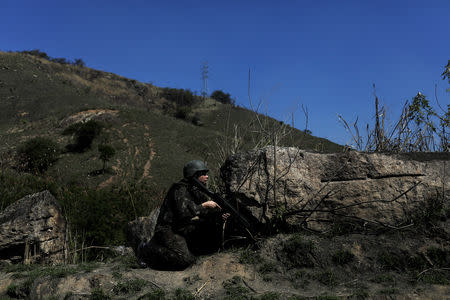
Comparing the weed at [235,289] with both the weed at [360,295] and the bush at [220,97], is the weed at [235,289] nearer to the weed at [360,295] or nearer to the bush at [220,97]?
the weed at [360,295]

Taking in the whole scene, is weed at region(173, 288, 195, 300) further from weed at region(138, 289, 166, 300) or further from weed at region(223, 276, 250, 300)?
weed at region(223, 276, 250, 300)

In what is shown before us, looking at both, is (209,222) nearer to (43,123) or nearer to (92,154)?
(92,154)

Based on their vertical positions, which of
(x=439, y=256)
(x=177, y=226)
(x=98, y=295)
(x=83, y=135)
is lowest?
(x=98, y=295)

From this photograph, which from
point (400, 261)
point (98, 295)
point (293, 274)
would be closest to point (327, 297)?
point (293, 274)

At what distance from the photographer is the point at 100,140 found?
3738 centimetres

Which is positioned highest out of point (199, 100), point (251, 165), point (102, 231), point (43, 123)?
point (199, 100)

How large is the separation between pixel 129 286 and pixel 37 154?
99.3 feet

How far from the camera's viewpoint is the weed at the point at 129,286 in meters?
4.73

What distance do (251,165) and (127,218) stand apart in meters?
9.88

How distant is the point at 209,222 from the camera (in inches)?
228

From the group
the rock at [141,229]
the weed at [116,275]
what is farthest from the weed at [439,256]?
the rock at [141,229]

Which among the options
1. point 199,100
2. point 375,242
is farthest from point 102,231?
point 199,100

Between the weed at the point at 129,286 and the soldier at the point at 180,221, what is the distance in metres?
0.57

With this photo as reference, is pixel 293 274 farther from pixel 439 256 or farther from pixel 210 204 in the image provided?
pixel 439 256
